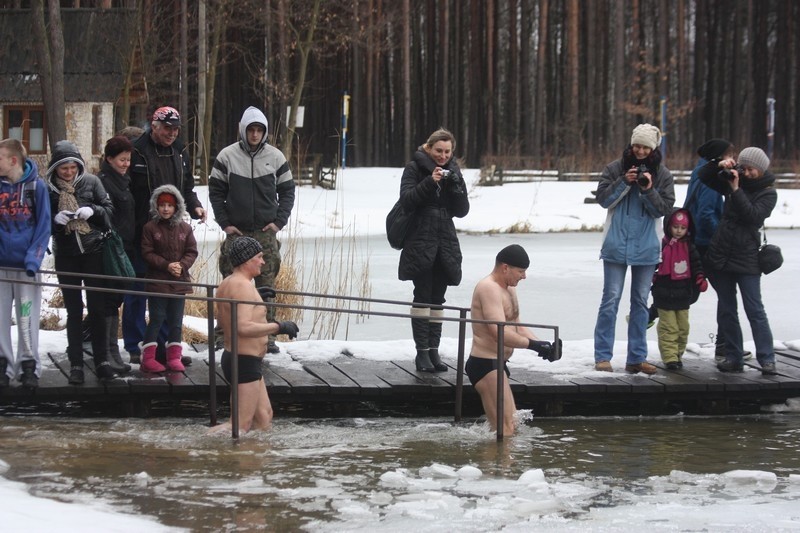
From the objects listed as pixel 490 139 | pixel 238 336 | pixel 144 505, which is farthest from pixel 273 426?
pixel 490 139

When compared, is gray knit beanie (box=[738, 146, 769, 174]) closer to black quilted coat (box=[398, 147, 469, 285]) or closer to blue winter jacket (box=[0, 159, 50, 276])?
black quilted coat (box=[398, 147, 469, 285])

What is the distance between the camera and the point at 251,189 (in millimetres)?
8867

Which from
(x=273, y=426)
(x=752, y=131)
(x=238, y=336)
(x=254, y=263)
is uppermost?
(x=752, y=131)

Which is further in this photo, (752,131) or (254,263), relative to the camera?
(752,131)

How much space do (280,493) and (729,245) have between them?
14.4ft

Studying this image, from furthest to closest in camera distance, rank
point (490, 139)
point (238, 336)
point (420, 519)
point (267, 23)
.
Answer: point (490, 139), point (267, 23), point (238, 336), point (420, 519)

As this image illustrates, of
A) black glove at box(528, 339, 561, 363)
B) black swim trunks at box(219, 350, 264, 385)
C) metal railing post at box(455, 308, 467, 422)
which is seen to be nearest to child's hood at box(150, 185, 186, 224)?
black swim trunks at box(219, 350, 264, 385)

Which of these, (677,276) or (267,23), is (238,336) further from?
(267,23)

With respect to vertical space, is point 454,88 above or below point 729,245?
above

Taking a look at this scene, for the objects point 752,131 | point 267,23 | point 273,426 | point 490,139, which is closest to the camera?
point 273,426

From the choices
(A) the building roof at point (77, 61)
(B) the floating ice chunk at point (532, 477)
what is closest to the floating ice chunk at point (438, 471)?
(B) the floating ice chunk at point (532, 477)

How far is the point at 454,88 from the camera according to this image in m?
44.6

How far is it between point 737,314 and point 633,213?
1.15 meters

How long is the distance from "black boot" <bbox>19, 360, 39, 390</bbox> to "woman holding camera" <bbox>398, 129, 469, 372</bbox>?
2672mm
